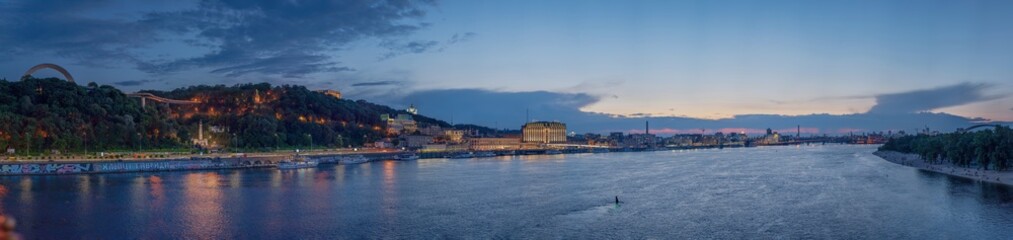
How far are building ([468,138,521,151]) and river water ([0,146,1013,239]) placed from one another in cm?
7063

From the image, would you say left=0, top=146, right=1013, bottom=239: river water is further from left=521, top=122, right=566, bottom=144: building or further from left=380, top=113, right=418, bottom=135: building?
left=521, top=122, right=566, bottom=144: building

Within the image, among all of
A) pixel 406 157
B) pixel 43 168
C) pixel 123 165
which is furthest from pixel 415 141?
pixel 43 168

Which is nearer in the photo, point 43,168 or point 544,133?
point 43,168

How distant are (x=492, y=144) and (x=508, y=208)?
290ft

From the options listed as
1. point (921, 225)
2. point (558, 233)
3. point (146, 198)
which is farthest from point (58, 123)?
point (921, 225)

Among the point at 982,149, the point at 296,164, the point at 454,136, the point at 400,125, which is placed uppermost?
the point at 400,125

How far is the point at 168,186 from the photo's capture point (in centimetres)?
3369

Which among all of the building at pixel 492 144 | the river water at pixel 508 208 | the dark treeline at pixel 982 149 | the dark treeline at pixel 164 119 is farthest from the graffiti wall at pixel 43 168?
the building at pixel 492 144

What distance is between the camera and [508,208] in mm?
25172

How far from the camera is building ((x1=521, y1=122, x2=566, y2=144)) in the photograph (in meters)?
139

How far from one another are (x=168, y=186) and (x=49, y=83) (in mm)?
26721

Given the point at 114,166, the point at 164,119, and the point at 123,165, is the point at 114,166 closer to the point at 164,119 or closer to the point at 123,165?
the point at 123,165

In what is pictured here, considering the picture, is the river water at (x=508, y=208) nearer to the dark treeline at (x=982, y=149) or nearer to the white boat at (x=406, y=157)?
the dark treeline at (x=982, y=149)

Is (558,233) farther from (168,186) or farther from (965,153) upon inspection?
(965,153)
